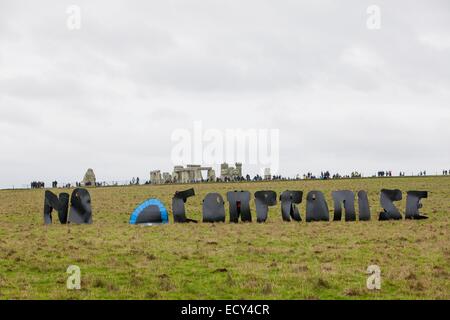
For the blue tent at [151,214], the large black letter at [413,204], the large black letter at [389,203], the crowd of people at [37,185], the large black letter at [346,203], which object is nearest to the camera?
the blue tent at [151,214]

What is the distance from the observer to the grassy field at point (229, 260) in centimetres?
1505

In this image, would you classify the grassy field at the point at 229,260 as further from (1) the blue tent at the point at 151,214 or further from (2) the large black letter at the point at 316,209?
(1) the blue tent at the point at 151,214

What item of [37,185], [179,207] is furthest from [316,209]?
[37,185]

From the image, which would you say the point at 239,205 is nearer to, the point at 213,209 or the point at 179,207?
the point at 213,209

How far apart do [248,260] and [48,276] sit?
23.6 ft

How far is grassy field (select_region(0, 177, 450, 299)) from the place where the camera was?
1505cm

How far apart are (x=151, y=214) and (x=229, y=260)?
16.5 m

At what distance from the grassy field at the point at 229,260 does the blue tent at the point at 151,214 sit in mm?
2054


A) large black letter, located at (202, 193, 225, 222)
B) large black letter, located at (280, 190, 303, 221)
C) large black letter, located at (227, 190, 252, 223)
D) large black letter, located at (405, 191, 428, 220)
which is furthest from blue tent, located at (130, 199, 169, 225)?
large black letter, located at (405, 191, 428, 220)

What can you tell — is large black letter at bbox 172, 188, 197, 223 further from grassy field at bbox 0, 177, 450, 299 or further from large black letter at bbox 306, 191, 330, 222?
large black letter at bbox 306, 191, 330, 222

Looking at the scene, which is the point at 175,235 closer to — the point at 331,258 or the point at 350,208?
the point at 331,258

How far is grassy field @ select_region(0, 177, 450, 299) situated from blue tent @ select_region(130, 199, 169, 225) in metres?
2.05

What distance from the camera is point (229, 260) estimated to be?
66.4 ft

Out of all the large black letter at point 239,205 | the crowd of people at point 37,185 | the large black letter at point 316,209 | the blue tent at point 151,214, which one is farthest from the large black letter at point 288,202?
the crowd of people at point 37,185
